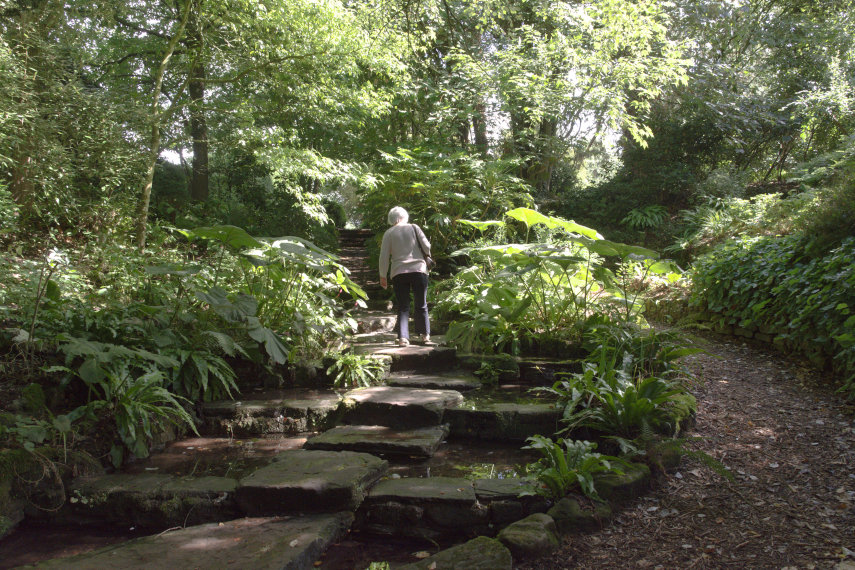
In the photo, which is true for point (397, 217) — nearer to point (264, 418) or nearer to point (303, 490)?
point (264, 418)

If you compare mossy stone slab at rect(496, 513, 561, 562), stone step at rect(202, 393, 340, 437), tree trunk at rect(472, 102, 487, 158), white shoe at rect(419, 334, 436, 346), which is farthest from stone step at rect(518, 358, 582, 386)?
tree trunk at rect(472, 102, 487, 158)

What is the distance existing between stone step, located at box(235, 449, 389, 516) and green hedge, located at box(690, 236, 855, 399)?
13.0 ft

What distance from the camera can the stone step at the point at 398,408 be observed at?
407cm

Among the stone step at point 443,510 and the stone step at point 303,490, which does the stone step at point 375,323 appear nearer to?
the stone step at point 303,490

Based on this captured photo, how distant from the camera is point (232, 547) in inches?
96.9

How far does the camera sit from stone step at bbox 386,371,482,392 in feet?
15.8

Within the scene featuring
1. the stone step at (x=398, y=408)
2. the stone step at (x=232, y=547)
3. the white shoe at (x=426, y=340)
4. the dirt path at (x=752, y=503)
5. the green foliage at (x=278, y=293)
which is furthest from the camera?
the white shoe at (x=426, y=340)

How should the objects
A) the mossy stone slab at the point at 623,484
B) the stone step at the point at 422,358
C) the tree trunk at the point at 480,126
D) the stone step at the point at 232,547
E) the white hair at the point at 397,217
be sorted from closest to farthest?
the stone step at the point at 232,547 < the mossy stone slab at the point at 623,484 < the stone step at the point at 422,358 < the white hair at the point at 397,217 < the tree trunk at the point at 480,126

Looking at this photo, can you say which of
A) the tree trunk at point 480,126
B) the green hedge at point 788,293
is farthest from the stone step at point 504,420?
the tree trunk at point 480,126

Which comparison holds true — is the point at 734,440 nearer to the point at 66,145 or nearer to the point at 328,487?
the point at 328,487

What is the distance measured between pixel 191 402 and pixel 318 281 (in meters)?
1.88

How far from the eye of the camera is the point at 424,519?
286 cm

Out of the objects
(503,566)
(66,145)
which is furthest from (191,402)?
(66,145)

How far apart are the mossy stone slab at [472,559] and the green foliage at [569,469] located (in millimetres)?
537
